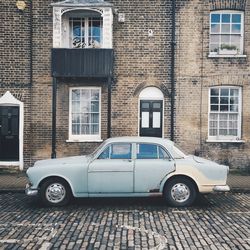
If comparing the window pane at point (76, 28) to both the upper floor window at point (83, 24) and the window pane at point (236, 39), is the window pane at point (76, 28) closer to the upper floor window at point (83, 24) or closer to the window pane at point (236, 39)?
the upper floor window at point (83, 24)

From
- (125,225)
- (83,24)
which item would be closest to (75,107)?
(83,24)

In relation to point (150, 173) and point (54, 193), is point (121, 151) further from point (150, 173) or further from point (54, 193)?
point (54, 193)

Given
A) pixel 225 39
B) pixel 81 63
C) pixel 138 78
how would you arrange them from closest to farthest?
pixel 81 63 → pixel 138 78 → pixel 225 39

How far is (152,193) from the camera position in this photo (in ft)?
27.5

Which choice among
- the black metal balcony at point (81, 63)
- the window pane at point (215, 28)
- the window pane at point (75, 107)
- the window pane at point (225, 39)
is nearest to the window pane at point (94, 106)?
the window pane at point (75, 107)

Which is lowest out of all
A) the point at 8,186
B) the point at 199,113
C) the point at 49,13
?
the point at 8,186

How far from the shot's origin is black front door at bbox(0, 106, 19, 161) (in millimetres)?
14117

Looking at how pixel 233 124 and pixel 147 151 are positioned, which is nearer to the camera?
pixel 147 151

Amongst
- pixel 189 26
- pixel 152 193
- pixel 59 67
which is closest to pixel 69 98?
pixel 59 67

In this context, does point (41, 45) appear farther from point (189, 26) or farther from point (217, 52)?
point (217, 52)

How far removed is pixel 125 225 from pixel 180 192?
2010 mm

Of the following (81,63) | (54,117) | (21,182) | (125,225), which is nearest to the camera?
(125,225)

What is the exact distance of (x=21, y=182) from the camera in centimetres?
1166

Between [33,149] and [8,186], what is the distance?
10.8 feet
